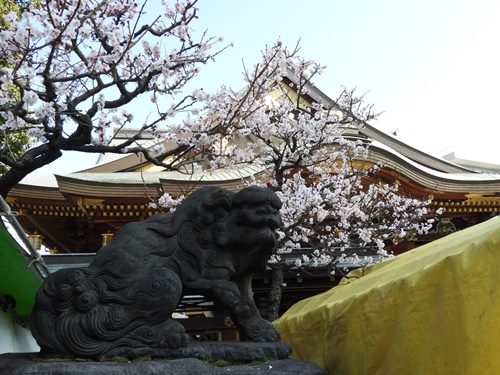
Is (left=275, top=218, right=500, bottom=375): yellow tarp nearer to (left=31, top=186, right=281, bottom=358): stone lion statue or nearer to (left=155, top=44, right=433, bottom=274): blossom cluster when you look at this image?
(left=31, top=186, right=281, bottom=358): stone lion statue

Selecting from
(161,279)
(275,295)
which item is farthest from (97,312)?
(275,295)

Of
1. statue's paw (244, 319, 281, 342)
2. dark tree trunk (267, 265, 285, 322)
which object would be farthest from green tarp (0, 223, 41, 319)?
dark tree trunk (267, 265, 285, 322)

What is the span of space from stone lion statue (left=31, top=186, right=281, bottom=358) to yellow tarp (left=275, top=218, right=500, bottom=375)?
521mm

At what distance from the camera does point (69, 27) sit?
485 centimetres

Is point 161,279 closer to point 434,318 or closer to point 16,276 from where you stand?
point 434,318

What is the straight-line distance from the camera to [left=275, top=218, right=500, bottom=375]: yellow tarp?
181 cm

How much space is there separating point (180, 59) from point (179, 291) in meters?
3.69

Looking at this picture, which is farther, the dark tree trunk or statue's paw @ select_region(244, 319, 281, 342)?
the dark tree trunk

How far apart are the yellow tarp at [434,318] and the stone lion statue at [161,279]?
1.71 ft

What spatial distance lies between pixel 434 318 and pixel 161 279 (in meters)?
1.38

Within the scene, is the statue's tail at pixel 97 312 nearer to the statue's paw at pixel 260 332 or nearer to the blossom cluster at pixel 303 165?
the statue's paw at pixel 260 332

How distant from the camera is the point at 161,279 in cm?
268

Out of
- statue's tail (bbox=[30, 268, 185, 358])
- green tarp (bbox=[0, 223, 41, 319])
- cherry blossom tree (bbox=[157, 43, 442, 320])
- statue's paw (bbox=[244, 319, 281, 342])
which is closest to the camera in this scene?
statue's tail (bbox=[30, 268, 185, 358])

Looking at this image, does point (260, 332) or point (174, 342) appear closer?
point (174, 342)
